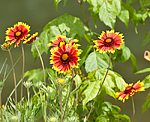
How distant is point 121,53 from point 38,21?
91cm

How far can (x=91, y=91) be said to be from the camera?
4.35 ft

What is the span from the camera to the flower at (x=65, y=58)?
3.46 ft

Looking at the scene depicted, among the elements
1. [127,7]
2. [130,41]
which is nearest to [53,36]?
[127,7]

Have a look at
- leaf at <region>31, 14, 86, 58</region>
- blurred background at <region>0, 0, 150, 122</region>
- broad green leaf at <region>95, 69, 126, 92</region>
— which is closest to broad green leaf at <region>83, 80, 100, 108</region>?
broad green leaf at <region>95, 69, 126, 92</region>

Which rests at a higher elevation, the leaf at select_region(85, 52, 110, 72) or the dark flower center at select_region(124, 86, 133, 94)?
the leaf at select_region(85, 52, 110, 72)

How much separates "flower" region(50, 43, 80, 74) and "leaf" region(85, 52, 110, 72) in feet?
1.03

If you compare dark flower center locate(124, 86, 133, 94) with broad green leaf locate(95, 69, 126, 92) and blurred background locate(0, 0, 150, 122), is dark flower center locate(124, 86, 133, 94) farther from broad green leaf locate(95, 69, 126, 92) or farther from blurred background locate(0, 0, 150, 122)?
blurred background locate(0, 0, 150, 122)

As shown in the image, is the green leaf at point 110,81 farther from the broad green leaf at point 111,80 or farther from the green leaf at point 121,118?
the green leaf at point 121,118

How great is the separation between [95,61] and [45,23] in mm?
975

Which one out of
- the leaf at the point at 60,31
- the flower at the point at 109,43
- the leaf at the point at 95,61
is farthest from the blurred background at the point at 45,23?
the flower at the point at 109,43

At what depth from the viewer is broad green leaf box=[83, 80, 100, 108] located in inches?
51.8

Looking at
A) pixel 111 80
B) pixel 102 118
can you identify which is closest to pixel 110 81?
pixel 111 80

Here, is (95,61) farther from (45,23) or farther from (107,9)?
(45,23)

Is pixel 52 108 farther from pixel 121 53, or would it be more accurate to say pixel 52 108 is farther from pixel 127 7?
pixel 127 7
